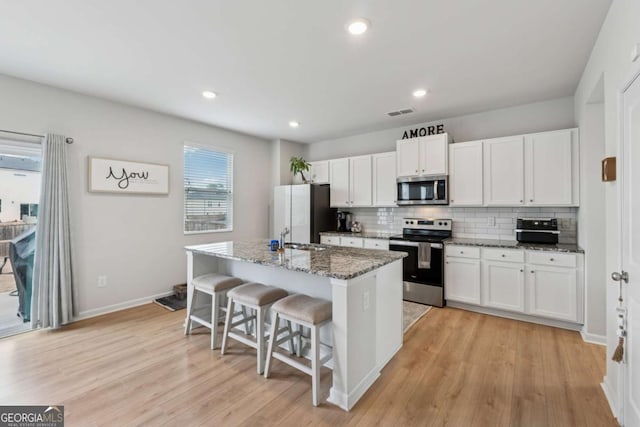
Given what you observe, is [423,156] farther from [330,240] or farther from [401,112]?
[330,240]

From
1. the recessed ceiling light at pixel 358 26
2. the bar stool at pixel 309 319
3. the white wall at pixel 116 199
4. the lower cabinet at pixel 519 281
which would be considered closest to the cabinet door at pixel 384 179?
the lower cabinet at pixel 519 281

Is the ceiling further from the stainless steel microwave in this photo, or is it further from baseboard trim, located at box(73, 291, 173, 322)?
baseboard trim, located at box(73, 291, 173, 322)

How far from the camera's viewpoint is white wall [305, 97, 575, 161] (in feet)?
11.7

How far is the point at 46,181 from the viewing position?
3090mm

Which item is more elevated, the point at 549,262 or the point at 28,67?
the point at 28,67

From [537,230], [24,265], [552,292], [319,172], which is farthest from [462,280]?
[24,265]

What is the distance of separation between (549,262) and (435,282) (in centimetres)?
124

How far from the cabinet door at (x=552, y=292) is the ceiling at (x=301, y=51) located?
2.01m

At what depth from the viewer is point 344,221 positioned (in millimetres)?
5352

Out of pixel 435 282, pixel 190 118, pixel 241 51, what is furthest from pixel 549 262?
pixel 190 118

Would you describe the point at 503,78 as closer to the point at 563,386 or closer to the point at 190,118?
the point at 563,386

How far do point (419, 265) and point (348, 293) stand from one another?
232cm

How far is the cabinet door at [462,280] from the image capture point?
3608 mm

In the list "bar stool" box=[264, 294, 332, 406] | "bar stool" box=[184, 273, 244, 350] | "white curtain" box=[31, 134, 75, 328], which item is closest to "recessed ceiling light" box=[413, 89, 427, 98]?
"bar stool" box=[264, 294, 332, 406]
